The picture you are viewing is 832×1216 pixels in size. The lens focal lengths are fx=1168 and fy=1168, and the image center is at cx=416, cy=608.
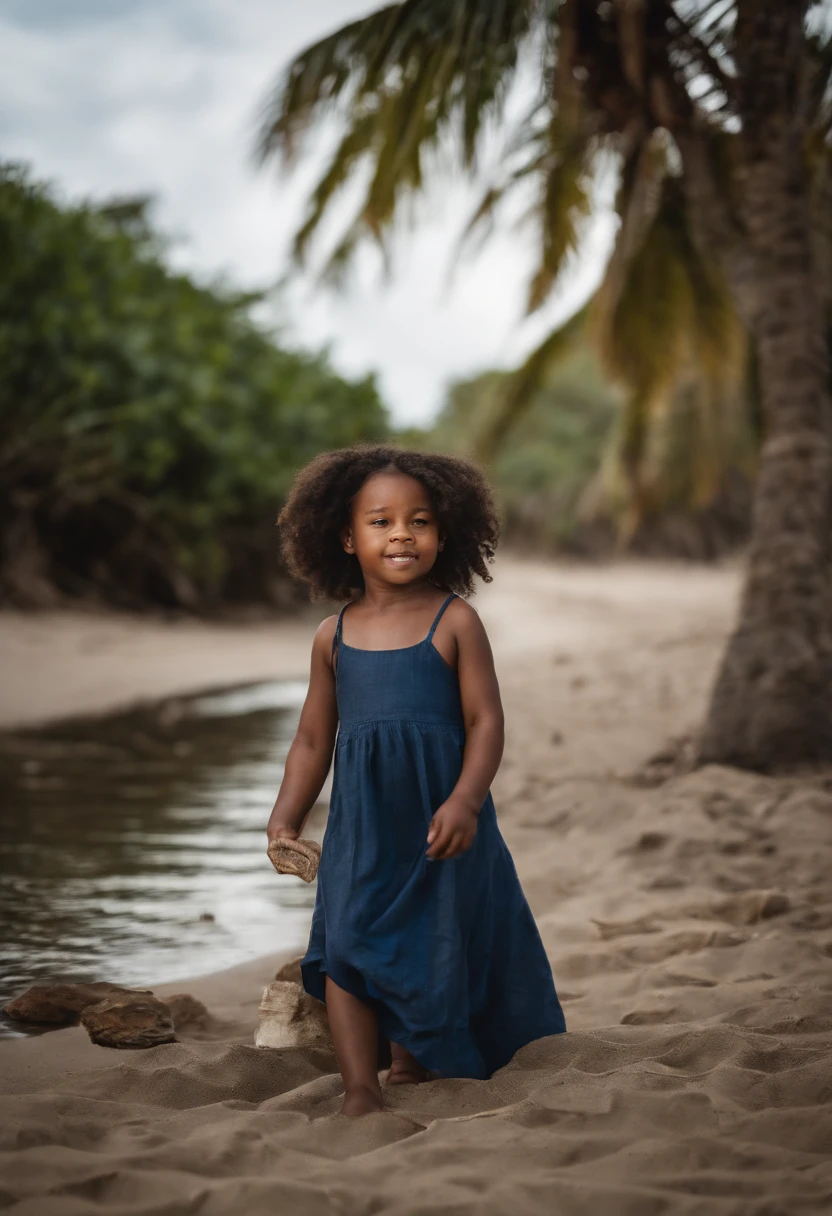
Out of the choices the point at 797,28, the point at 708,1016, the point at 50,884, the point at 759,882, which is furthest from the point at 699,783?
the point at 797,28

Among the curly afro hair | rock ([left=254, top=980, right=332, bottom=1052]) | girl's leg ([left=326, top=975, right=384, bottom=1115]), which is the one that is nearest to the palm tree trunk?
the curly afro hair

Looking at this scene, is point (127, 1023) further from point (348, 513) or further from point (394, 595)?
point (348, 513)

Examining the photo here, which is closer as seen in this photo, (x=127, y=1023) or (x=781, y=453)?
(x=127, y=1023)

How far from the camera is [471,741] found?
2725mm

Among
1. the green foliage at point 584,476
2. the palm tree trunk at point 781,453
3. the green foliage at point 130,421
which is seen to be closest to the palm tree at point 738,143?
the palm tree trunk at point 781,453

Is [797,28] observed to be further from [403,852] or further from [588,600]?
[588,600]

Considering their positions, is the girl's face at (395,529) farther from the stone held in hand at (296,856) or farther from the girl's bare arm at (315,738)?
the stone held in hand at (296,856)

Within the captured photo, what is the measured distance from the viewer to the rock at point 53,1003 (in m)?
3.16

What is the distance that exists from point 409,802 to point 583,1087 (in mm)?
712

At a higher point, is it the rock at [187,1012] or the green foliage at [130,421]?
the green foliage at [130,421]

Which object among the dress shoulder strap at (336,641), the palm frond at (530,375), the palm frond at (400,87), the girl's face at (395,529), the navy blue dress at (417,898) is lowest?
the navy blue dress at (417,898)

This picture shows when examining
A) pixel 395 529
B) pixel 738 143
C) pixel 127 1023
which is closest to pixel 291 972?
pixel 127 1023

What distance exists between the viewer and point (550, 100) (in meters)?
7.02

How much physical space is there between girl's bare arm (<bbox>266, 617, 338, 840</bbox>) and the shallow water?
107 cm
